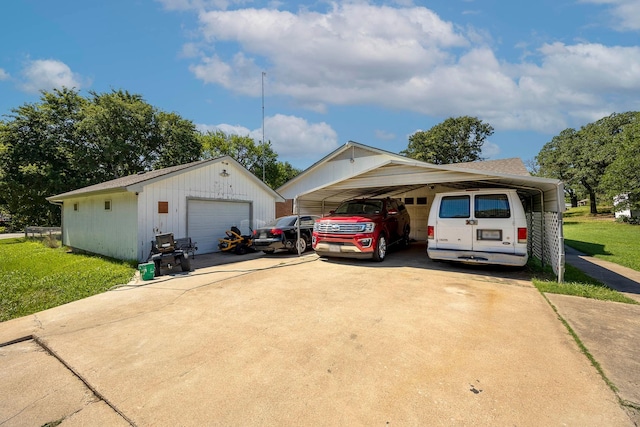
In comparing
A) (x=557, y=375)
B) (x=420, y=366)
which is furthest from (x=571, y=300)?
(x=420, y=366)

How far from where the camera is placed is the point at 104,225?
11047 mm

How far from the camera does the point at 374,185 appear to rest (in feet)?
27.7

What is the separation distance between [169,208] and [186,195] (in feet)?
2.58

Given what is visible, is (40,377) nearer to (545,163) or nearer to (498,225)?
(498,225)

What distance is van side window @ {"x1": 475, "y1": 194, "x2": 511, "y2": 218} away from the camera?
6.56m

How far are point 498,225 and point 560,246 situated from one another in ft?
3.76

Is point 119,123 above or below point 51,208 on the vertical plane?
above

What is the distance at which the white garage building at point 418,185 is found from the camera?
6.65 metres

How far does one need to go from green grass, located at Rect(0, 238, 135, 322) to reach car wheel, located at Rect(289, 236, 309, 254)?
4808mm

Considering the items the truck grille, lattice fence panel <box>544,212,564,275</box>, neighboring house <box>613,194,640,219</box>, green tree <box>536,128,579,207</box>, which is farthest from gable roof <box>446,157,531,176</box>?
green tree <box>536,128,579,207</box>

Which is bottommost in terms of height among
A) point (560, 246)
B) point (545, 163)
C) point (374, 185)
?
point (560, 246)

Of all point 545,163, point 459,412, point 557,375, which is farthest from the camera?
point 545,163

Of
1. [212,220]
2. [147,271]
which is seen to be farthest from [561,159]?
[147,271]

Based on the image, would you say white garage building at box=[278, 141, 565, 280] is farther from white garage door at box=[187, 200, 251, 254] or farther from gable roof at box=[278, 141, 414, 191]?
white garage door at box=[187, 200, 251, 254]
